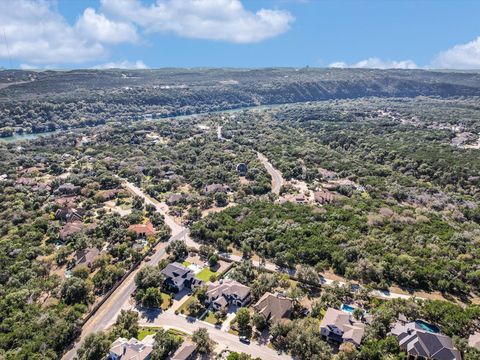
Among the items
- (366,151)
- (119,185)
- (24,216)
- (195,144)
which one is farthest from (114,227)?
(366,151)

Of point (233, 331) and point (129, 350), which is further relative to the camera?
point (233, 331)

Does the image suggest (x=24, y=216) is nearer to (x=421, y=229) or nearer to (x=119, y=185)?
(x=119, y=185)

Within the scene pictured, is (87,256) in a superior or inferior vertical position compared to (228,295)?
inferior

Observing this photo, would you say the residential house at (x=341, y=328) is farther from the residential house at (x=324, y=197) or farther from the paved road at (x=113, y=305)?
the residential house at (x=324, y=197)

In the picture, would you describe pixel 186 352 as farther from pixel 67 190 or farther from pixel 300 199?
pixel 67 190

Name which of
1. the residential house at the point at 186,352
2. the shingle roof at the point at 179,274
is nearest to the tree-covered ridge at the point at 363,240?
the shingle roof at the point at 179,274

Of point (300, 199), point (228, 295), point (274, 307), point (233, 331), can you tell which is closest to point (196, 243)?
point (228, 295)
